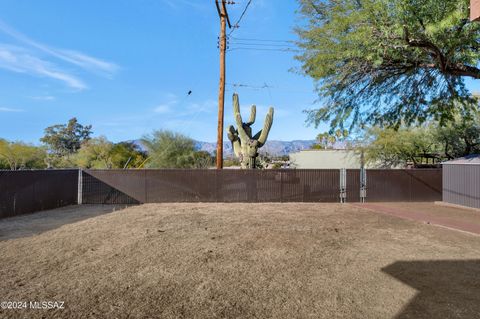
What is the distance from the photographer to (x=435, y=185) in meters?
17.3

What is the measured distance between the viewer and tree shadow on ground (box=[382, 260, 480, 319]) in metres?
4.04

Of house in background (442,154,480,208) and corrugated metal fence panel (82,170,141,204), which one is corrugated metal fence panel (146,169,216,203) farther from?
house in background (442,154,480,208)

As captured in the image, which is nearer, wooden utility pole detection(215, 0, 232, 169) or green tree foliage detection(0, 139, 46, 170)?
wooden utility pole detection(215, 0, 232, 169)

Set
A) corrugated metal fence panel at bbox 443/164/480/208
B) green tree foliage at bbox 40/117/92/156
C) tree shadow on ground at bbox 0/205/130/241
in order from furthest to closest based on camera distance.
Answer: green tree foliage at bbox 40/117/92/156 → corrugated metal fence panel at bbox 443/164/480/208 → tree shadow on ground at bbox 0/205/130/241

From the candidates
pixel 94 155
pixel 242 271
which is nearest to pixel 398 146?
pixel 242 271

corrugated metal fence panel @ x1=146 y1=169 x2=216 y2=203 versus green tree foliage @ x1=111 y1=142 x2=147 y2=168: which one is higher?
green tree foliage @ x1=111 y1=142 x2=147 y2=168

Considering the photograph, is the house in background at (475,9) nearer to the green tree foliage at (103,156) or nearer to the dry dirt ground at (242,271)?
the dry dirt ground at (242,271)

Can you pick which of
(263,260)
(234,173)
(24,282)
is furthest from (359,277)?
(234,173)

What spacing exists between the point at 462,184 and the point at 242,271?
1370 cm

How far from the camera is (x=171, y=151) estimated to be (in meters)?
29.7

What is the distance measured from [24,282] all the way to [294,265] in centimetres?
423

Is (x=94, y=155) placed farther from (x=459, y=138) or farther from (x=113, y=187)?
(x=459, y=138)

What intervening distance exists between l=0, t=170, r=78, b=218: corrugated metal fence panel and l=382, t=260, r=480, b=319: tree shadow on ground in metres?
12.0

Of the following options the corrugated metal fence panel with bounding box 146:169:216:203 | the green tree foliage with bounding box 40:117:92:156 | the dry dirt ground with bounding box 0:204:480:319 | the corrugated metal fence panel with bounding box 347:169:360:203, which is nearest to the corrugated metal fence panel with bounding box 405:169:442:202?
the corrugated metal fence panel with bounding box 347:169:360:203
